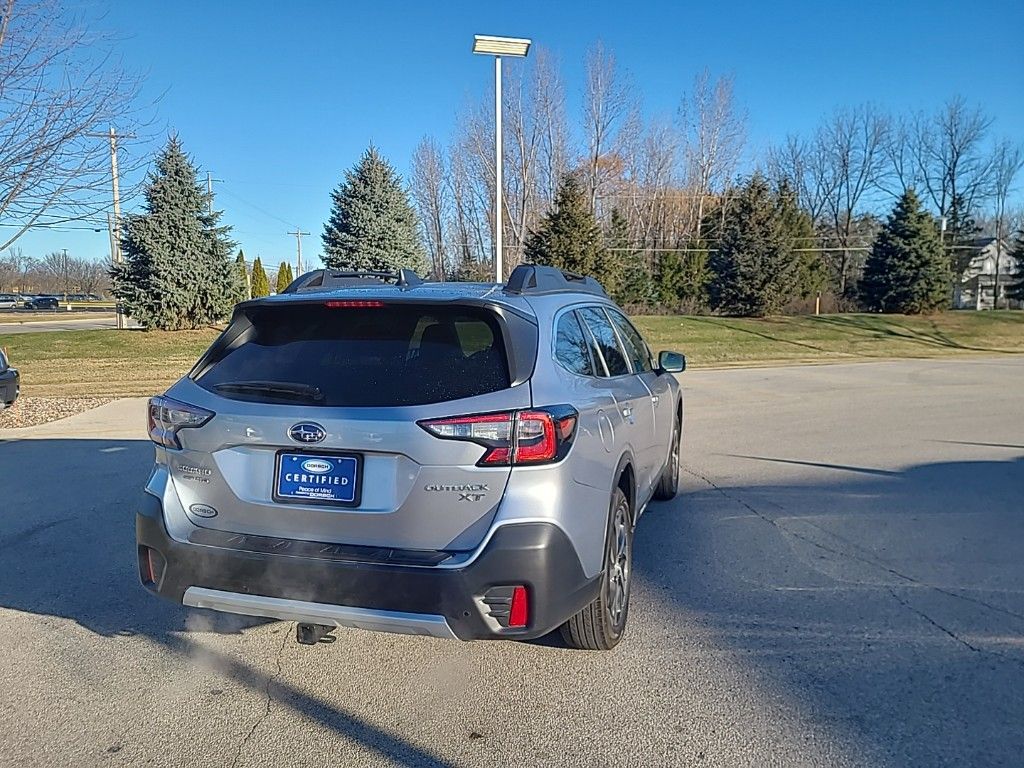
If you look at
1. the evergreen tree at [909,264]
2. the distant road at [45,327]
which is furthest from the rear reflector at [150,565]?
the evergreen tree at [909,264]

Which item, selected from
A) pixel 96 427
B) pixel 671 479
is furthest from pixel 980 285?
pixel 96 427

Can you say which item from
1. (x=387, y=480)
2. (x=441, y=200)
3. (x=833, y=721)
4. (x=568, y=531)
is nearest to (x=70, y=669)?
(x=387, y=480)

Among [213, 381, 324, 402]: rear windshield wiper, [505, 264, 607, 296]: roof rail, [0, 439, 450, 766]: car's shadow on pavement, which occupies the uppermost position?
[505, 264, 607, 296]: roof rail

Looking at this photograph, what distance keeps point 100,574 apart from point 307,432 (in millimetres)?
2560

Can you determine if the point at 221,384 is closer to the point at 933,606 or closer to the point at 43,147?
the point at 933,606

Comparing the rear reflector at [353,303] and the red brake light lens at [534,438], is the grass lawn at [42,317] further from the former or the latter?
the red brake light lens at [534,438]

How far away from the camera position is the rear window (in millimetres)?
2887

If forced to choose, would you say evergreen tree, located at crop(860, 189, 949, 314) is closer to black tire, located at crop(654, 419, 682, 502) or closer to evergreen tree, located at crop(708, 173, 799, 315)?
evergreen tree, located at crop(708, 173, 799, 315)

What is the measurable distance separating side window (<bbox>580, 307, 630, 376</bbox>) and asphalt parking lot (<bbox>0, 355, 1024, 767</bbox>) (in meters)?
1.27

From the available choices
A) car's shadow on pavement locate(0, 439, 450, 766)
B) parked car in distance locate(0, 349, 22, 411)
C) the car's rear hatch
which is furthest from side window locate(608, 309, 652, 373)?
parked car in distance locate(0, 349, 22, 411)

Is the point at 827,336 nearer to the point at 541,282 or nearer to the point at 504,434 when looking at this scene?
the point at 541,282

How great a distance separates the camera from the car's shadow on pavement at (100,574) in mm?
3086

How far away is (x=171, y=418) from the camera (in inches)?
123

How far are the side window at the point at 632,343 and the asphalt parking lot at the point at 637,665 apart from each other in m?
1.20
